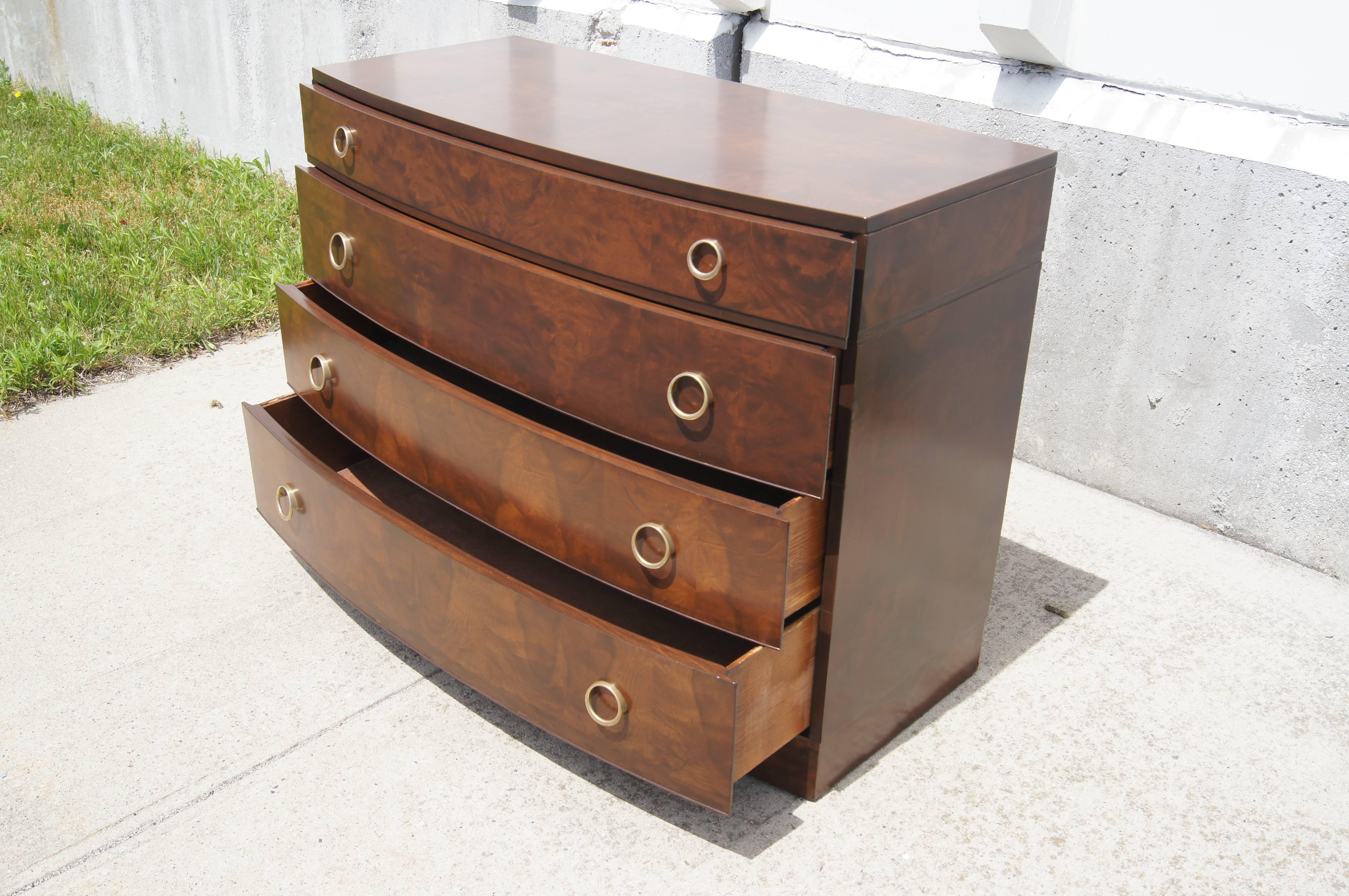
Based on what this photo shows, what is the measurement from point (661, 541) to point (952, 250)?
0.55 metres

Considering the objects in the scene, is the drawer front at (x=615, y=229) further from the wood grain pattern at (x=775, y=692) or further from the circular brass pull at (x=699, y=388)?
the wood grain pattern at (x=775, y=692)

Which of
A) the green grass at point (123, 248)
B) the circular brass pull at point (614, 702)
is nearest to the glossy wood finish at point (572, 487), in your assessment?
the circular brass pull at point (614, 702)

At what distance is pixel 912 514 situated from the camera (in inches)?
68.3

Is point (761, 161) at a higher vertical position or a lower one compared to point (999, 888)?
higher

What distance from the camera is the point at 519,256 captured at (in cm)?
174

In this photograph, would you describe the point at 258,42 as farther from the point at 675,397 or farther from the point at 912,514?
the point at 912,514

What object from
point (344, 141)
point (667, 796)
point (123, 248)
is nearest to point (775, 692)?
point (667, 796)

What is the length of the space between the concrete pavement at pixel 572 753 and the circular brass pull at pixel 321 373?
427 mm

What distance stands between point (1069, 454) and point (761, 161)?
4.83ft

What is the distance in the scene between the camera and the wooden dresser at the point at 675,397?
1513 mm

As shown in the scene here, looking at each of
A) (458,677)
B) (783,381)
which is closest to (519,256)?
(783,381)

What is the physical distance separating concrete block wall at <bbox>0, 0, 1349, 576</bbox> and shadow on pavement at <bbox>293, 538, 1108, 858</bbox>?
41 centimetres

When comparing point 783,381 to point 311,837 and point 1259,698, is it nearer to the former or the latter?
point 311,837

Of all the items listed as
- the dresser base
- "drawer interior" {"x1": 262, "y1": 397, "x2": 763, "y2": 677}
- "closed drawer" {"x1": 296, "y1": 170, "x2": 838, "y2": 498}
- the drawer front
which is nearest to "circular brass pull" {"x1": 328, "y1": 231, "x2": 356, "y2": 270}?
"closed drawer" {"x1": 296, "y1": 170, "x2": 838, "y2": 498}
